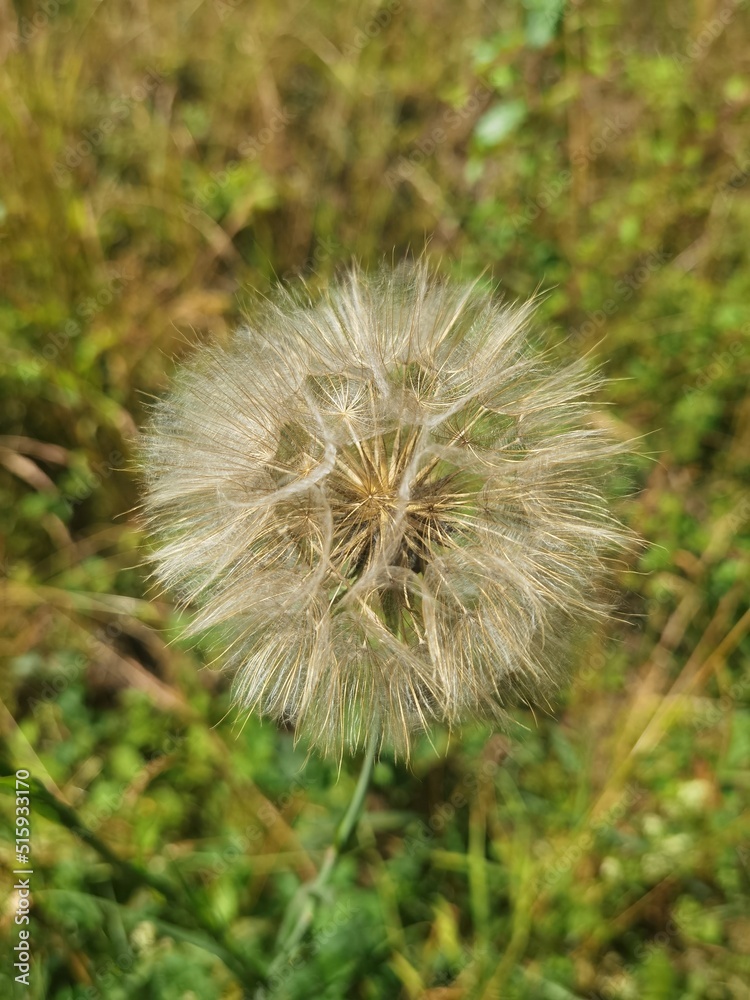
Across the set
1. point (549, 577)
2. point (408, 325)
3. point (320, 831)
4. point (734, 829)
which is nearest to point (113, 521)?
point (320, 831)

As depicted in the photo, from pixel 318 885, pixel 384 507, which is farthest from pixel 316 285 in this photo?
pixel 318 885

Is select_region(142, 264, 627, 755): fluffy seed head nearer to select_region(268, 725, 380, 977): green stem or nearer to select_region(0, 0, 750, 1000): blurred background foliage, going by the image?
select_region(268, 725, 380, 977): green stem

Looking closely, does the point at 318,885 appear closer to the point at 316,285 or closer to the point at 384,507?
the point at 384,507

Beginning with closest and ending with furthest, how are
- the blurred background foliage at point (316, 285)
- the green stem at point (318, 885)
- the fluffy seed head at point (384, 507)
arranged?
the fluffy seed head at point (384, 507)
the green stem at point (318, 885)
the blurred background foliage at point (316, 285)

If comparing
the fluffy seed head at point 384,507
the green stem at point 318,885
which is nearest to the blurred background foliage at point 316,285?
the green stem at point 318,885

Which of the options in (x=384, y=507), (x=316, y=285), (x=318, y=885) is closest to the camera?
(x=384, y=507)

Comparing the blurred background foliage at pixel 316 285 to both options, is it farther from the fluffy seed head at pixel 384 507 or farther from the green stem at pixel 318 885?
the fluffy seed head at pixel 384 507
